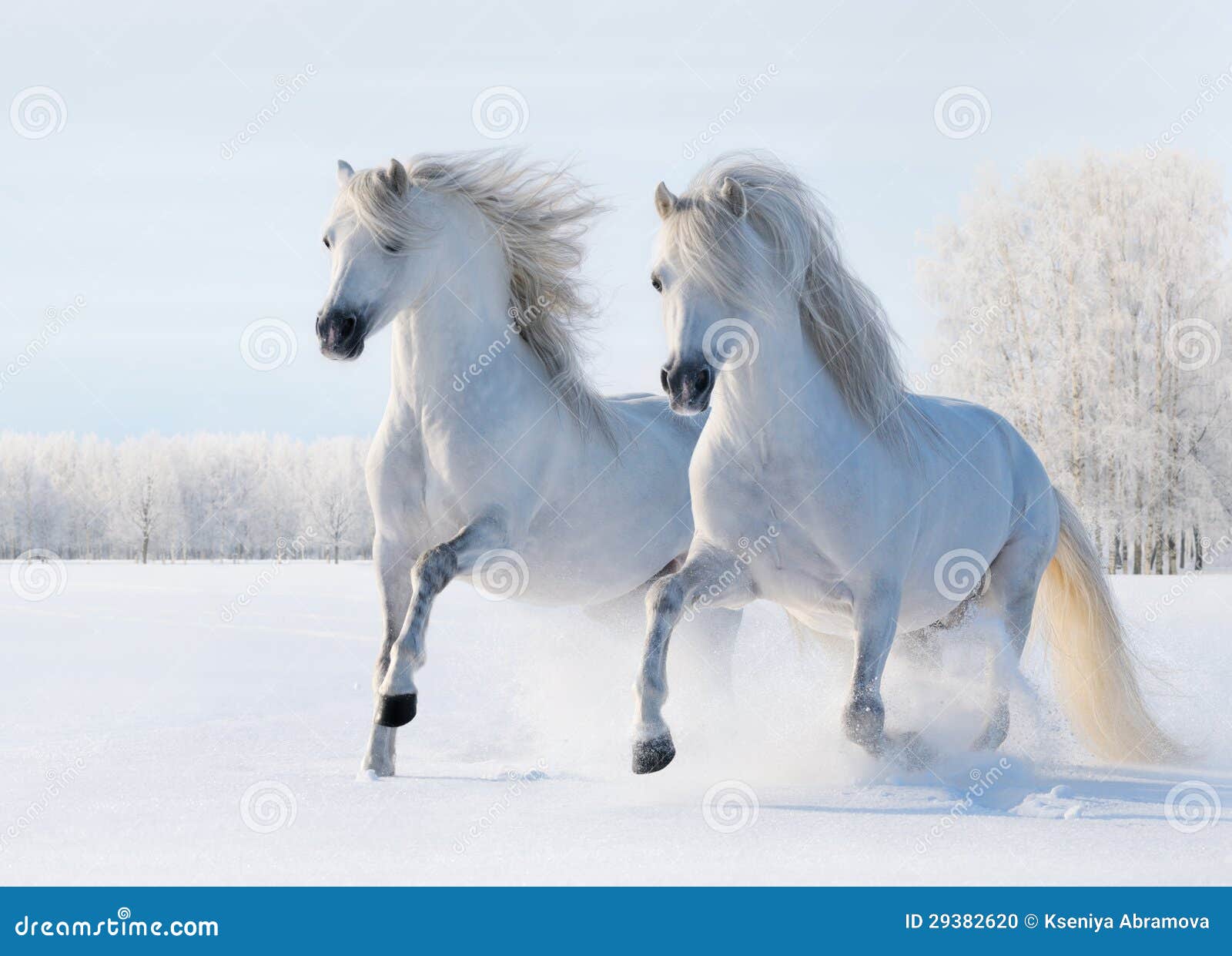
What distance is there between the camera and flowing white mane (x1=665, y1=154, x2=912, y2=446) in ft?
14.0

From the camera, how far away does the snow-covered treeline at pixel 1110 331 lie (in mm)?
20297

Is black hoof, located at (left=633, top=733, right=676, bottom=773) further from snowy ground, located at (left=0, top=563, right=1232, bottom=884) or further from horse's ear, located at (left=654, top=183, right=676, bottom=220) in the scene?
horse's ear, located at (left=654, top=183, right=676, bottom=220)

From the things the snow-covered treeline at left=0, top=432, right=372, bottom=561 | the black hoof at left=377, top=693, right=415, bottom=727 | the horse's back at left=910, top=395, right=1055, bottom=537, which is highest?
the horse's back at left=910, top=395, right=1055, bottom=537

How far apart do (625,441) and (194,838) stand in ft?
9.53

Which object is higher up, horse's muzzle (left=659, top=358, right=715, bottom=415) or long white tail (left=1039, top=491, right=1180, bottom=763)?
horse's muzzle (left=659, top=358, right=715, bottom=415)

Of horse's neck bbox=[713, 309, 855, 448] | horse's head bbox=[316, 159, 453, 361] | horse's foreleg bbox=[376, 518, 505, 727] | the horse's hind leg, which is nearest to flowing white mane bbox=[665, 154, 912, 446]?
horse's neck bbox=[713, 309, 855, 448]

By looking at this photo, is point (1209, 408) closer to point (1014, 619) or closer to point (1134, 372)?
point (1134, 372)

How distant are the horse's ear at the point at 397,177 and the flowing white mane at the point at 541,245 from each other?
0.13 metres

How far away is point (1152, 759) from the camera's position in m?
5.78

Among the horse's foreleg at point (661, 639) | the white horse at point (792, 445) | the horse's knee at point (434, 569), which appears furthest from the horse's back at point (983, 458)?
the horse's knee at point (434, 569)

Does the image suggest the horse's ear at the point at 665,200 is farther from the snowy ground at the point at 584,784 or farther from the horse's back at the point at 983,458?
the snowy ground at the point at 584,784

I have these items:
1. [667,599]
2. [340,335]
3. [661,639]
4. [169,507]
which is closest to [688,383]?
[667,599]

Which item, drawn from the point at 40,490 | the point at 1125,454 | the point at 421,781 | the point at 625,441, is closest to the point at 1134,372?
the point at 1125,454

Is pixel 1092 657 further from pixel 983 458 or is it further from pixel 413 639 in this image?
pixel 413 639
